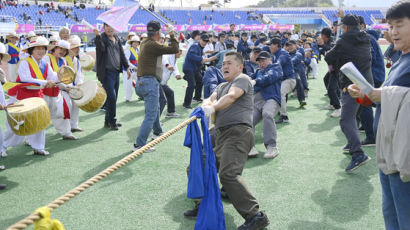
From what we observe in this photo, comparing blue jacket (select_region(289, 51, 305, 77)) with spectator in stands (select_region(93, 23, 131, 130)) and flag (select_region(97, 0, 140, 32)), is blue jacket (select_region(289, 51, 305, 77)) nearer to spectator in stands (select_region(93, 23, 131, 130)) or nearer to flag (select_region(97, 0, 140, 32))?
spectator in stands (select_region(93, 23, 131, 130))

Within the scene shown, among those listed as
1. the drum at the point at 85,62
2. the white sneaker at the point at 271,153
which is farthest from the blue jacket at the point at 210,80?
the drum at the point at 85,62

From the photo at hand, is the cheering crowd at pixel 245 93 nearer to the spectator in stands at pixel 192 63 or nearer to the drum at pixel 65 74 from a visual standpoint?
the spectator in stands at pixel 192 63

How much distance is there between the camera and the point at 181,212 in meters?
3.72

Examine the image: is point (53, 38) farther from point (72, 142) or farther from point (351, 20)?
point (351, 20)

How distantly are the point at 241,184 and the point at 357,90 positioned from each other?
4.36 ft

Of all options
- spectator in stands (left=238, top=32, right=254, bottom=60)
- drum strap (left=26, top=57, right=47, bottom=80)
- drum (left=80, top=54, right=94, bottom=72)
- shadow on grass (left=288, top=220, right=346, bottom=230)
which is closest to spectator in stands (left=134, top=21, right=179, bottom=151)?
drum strap (left=26, top=57, right=47, bottom=80)

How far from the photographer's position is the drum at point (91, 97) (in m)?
6.12

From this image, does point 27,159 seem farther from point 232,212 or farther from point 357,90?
point 357,90

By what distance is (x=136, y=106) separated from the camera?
9.66 m

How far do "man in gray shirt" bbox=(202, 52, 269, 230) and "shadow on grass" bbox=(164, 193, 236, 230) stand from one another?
345 millimetres

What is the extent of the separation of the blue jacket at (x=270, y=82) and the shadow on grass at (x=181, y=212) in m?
2.51

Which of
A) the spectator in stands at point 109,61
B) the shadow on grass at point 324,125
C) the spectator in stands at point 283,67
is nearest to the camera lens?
the spectator in stands at point 109,61

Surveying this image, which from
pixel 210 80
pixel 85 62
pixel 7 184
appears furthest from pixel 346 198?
pixel 85 62

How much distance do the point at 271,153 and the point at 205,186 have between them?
2.37 m
